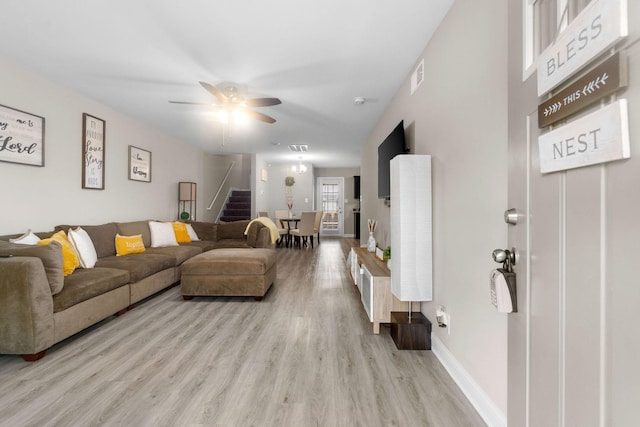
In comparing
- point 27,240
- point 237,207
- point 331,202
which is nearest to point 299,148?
point 237,207

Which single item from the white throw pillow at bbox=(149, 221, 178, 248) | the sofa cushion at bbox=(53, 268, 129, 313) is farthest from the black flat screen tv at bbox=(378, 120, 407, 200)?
the white throw pillow at bbox=(149, 221, 178, 248)

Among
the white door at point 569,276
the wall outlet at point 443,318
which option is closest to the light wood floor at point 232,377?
the wall outlet at point 443,318

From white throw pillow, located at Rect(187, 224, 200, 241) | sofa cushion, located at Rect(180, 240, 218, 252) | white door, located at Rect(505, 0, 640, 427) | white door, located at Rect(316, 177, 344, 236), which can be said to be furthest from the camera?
white door, located at Rect(316, 177, 344, 236)

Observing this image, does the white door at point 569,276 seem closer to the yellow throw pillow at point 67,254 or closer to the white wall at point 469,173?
the white wall at point 469,173

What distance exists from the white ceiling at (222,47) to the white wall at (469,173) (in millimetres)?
461

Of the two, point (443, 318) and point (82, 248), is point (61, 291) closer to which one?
point (82, 248)

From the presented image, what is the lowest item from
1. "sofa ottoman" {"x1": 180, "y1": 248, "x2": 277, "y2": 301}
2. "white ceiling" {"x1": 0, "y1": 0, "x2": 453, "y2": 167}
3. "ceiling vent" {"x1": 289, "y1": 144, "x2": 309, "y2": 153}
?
"sofa ottoman" {"x1": 180, "y1": 248, "x2": 277, "y2": 301}

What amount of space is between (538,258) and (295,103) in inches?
138

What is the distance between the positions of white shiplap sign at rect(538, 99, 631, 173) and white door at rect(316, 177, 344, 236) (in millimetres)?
9658

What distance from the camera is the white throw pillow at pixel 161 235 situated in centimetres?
441

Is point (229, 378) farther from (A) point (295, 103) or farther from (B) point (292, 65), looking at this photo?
(A) point (295, 103)

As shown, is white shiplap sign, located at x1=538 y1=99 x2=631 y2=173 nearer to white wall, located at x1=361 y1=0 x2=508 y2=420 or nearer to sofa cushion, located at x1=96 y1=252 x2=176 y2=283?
white wall, located at x1=361 y1=0 x2=508 y2=420

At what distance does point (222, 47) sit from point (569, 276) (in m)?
2.78

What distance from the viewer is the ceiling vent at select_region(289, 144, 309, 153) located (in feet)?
21.5
